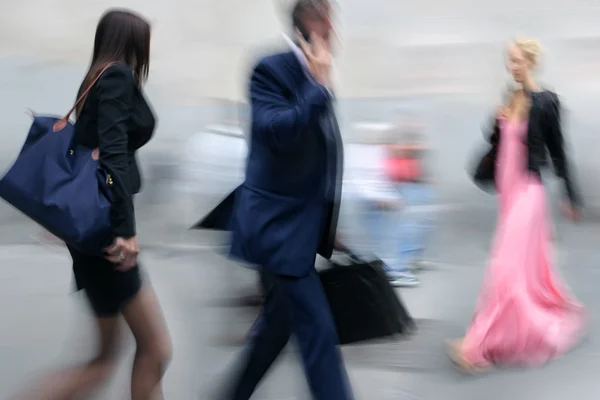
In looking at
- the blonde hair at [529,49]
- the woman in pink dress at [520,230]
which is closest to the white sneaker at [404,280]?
the woman in pink dress at [520,230]

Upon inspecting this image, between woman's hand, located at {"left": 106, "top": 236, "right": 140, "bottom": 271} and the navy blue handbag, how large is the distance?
0.03 m

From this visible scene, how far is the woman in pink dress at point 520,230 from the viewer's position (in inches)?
150

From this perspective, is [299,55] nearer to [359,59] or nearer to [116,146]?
[116,146]

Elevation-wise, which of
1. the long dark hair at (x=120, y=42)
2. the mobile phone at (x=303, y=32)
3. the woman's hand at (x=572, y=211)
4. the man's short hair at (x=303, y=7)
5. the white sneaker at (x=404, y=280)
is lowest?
the white sneaker at (x=404, y=280)

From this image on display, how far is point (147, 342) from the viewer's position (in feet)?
9.20

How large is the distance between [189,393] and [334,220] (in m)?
1.27

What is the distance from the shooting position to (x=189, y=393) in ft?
11.7

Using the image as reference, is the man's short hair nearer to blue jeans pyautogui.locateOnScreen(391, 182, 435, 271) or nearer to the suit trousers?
the suit trousers

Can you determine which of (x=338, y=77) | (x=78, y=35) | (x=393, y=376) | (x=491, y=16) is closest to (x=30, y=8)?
(x=78, y=35)

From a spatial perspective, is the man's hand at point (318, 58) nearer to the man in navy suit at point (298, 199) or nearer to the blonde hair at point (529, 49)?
the man in navy suit at point (298, 199)

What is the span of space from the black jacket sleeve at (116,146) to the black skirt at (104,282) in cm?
23

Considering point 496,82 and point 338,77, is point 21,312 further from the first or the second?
point 496,82

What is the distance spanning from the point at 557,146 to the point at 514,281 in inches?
26.7

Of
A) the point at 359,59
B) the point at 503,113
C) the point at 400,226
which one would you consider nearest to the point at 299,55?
the point at 503,113
